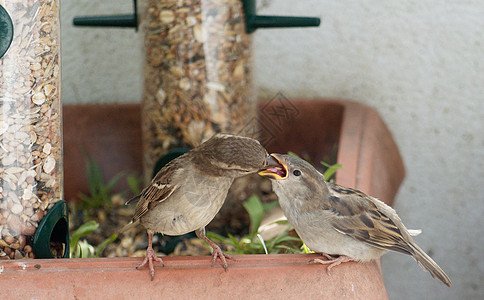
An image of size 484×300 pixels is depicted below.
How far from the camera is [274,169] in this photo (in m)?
1.84

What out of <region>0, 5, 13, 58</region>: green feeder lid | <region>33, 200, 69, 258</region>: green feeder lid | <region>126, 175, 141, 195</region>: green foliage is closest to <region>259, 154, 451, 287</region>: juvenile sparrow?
<region>33, 200, 69, 258</region>: green feeder lid

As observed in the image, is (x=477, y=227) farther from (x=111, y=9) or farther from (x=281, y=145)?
(x=111, y=9)

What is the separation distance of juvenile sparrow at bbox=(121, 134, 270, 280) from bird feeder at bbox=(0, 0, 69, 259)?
1.05 ft

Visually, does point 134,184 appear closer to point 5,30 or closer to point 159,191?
point 159,191

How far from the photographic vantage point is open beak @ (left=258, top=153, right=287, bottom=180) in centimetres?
180

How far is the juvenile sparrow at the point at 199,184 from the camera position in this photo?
5.73ft

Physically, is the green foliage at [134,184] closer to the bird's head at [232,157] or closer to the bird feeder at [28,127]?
the bird feeder at [28,127]

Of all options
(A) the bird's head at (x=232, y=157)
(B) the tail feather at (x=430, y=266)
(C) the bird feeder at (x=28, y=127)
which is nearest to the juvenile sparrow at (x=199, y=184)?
(A) the bird's head at (x=232, y=157)

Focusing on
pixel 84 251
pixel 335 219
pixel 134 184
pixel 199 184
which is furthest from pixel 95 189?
pixel 335 219

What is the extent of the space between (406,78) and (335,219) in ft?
5.60

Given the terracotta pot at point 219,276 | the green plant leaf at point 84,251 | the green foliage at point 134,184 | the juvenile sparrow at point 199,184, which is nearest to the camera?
the terracotta pot at point 219,276

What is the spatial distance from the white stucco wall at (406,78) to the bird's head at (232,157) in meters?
1.53

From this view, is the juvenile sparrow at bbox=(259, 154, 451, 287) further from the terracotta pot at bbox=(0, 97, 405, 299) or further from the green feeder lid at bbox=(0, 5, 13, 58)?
the green feeder lid at bbox=(0, 5, 13, 58)

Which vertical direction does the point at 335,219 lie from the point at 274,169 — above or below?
below
